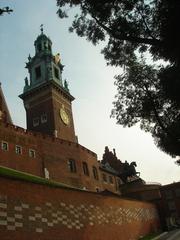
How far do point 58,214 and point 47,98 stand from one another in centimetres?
3508

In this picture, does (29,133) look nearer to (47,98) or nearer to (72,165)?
(72,165)

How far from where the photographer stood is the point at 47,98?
51156 mm

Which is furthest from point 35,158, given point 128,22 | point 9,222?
point 128,22

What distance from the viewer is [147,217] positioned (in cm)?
3384

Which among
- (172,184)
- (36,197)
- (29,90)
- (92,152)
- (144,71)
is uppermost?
(29,90)

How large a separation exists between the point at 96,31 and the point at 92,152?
1344 inches

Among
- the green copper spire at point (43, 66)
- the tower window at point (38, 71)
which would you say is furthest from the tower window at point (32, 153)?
the tower window at point (38, 71)

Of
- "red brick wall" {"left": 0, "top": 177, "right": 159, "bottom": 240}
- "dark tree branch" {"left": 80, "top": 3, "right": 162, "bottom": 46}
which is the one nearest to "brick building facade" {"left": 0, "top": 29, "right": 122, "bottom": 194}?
"red brick wall" {"left": 0, "top": 177, "right": 159, "bottom": 240}

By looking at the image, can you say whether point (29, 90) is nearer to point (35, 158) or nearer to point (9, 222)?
point (35, 158)

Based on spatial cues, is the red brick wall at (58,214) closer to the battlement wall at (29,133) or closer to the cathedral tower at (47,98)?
the battlement wall at (29,133)

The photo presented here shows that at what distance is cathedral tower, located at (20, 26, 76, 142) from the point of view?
49.8 m

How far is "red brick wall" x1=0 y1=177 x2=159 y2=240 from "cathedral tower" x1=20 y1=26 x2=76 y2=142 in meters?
25.0

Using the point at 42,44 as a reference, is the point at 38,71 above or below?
below

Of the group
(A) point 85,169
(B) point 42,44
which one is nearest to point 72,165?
(A) point 85,169
